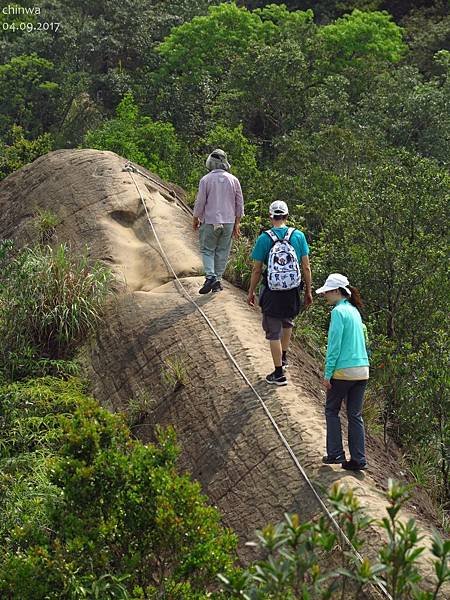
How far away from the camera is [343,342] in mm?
6828

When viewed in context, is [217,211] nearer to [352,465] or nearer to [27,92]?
[352,465]

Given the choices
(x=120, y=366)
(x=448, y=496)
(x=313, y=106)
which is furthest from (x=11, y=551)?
(x=313, y=106)

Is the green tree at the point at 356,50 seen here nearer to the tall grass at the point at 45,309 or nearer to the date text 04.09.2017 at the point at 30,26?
the date text 04.09.2017 at the point at 30,26

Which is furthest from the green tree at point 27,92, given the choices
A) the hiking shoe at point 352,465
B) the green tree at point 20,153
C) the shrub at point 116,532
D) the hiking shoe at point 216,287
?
the shrub at point 116,532

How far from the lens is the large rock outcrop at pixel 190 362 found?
23.9 ft

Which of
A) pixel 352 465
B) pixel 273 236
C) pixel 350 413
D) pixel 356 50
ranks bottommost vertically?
pixel 352 465

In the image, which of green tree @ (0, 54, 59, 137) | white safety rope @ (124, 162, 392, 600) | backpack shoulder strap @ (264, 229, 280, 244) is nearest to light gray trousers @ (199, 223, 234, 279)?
white safety rope @ (124, 162, 392, 600)

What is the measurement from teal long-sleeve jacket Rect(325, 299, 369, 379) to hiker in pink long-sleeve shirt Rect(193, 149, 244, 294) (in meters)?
3.43

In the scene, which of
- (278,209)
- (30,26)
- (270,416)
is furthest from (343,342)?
(30,26)

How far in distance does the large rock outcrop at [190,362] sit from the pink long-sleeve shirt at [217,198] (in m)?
0.91

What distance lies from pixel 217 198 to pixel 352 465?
12.9ft

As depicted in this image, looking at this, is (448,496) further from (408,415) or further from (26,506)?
(26,506)

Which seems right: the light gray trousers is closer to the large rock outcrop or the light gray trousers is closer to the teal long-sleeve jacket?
the large rock outcrop

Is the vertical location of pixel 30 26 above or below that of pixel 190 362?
above
